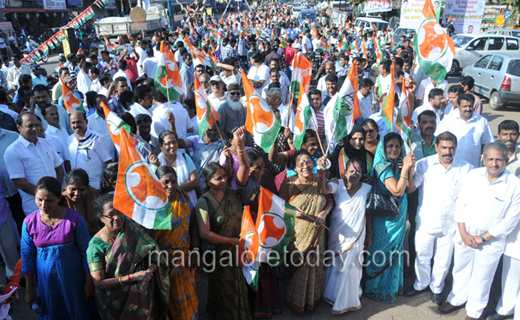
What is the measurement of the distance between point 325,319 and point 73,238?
2255 millimetres

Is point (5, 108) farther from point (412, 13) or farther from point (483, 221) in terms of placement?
point (412, 13)

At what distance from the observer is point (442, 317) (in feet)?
11.5

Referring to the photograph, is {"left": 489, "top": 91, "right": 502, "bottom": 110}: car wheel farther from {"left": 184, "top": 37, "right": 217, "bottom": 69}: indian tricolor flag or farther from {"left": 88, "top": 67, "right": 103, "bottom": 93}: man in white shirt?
{"left": 88, "top": 67, "right": 103, "bottom": 93}: man in white shirt

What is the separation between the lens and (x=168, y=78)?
5121 mm

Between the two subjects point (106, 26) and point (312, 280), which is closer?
point (312, 280)

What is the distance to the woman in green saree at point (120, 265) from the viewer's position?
2.62m

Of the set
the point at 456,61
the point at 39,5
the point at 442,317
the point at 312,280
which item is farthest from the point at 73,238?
the point at 39,5

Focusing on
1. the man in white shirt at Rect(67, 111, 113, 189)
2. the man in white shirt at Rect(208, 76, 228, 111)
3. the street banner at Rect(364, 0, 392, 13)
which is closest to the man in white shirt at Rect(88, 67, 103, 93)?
the man in white shirt at Rect(208, 76, 228, 111)

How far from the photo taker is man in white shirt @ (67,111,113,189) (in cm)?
391

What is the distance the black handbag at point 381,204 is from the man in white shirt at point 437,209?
0.25m

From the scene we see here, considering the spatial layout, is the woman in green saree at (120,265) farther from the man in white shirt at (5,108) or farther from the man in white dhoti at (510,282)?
the man in white shirt at (5,108)

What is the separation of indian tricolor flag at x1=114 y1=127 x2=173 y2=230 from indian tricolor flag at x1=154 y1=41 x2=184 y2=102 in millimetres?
2392

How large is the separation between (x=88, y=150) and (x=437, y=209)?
11.3 feet

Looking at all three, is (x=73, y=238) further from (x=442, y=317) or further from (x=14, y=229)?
(x=442, y=317)
